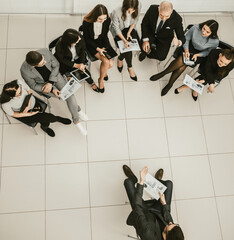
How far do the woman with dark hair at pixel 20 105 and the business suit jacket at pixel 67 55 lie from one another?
510mm

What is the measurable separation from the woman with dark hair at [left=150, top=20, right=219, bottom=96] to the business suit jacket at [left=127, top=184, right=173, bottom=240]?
168 centimetres

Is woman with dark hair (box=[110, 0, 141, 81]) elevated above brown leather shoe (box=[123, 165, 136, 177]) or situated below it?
above

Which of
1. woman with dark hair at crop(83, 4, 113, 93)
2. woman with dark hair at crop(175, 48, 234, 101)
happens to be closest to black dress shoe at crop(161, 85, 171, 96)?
woman with dark hair at crop(175, 48, 234, 101)

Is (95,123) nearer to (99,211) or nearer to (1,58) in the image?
(99,211)

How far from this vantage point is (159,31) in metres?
3.24

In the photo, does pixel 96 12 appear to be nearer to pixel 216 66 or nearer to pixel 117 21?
pixel 117 21

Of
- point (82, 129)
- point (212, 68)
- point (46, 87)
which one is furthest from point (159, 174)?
point (46, 87)

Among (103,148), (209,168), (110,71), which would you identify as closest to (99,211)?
(103,148)

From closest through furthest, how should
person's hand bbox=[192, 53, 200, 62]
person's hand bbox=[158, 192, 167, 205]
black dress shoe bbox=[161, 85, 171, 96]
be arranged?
person's hand bbox=[158, 192, 167, 205] → person's hand bbox=[192, 53, 200, 62] → black dress shoe bbox=[161, 85, 171, 96]

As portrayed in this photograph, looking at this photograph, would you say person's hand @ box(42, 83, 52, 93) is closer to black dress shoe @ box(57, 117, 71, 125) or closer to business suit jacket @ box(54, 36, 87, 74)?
business suit jacket @ box(54, 36, 87, 74)

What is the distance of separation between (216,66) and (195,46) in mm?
412

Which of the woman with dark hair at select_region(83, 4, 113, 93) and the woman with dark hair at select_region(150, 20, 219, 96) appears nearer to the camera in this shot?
the woman with dark hair at select_region(83, 4, 113, 93)

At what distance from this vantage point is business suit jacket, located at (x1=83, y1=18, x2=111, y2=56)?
2914mm

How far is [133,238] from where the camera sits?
2.85 m
